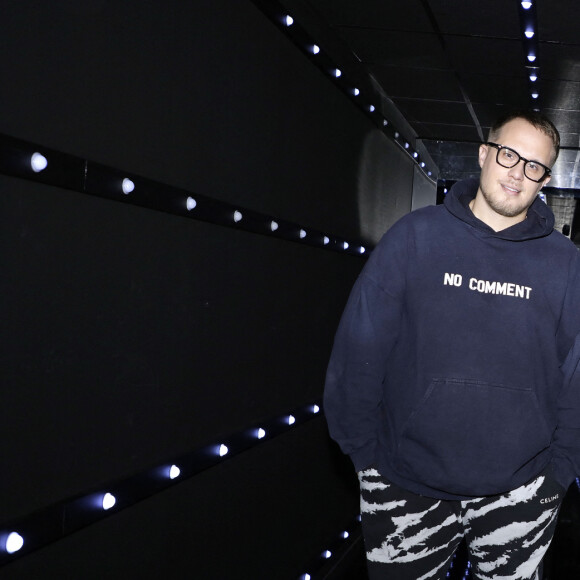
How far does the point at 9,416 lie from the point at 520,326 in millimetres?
1261

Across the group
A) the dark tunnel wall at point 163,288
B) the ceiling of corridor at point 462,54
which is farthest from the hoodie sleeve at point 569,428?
the ceiling of corridor at point 462,54

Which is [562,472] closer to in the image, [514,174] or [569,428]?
[569,428]

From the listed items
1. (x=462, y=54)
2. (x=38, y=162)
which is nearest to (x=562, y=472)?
(x=38, y=162)

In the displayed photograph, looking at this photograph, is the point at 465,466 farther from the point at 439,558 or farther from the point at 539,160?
the point at 539,160

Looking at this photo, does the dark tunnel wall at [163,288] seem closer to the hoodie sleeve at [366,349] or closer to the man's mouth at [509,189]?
the hoodie sleeve at [366,349]

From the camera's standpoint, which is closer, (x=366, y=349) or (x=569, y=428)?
(x=366, y=349)

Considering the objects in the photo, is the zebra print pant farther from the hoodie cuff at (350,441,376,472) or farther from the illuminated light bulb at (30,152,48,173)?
the illuminated light bulb at (30,152,48,173)

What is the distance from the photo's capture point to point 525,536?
2.10 meters

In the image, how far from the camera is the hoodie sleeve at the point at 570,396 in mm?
2146

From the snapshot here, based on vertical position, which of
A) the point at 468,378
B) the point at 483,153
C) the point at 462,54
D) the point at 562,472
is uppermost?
the point at 462,54

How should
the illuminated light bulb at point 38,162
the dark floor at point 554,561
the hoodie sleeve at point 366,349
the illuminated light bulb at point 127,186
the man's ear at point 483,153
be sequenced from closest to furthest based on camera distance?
the illuminated light bulb at point 38,162 < the illuminated light bulb at point 127,186 < the hoodie sleeve at point 366,349 < the man's ear at point 483,153 < the dark floor at point 554,561

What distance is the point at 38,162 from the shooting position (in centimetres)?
162

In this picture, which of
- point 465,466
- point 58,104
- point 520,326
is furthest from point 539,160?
point 58,104

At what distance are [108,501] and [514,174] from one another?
134 cm
